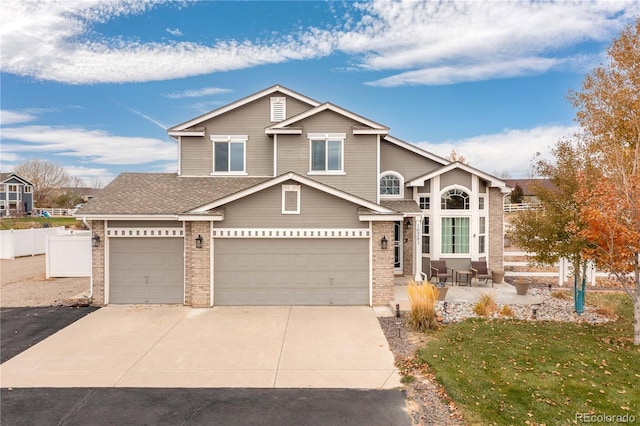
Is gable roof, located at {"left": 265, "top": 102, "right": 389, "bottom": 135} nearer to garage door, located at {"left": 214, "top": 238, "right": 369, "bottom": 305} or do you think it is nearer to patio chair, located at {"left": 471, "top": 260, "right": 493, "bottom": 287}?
garage door, located at {"left": 214, "top": 238, "right": 369, "bottom": 305}

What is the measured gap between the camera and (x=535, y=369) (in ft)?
24.1

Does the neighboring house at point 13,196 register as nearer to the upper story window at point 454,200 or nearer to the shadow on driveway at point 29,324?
the shadow on driveway at point 29,324

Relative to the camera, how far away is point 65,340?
9461 mm

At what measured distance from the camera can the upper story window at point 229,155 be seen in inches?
634

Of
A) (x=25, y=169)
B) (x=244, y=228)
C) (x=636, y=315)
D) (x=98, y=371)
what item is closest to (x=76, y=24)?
(x=244, y=228)

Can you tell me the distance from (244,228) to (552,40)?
17.3 metres

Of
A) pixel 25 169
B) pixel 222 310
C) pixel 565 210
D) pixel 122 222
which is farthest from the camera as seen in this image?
pixel 25 169

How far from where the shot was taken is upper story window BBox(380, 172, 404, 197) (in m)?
17.0

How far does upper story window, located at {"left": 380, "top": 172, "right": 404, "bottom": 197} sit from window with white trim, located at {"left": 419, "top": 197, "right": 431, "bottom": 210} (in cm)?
97

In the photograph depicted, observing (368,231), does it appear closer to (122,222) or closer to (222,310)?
(222,310)

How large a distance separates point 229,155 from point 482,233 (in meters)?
12.2

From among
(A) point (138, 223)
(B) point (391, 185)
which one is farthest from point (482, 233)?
(A) point (138, 223)

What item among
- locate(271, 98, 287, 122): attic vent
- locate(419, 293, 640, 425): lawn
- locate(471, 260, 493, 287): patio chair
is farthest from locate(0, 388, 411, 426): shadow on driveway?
locate(271, 98, 287, 122): attic vent

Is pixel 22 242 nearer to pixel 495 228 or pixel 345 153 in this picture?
pixel 345 153
